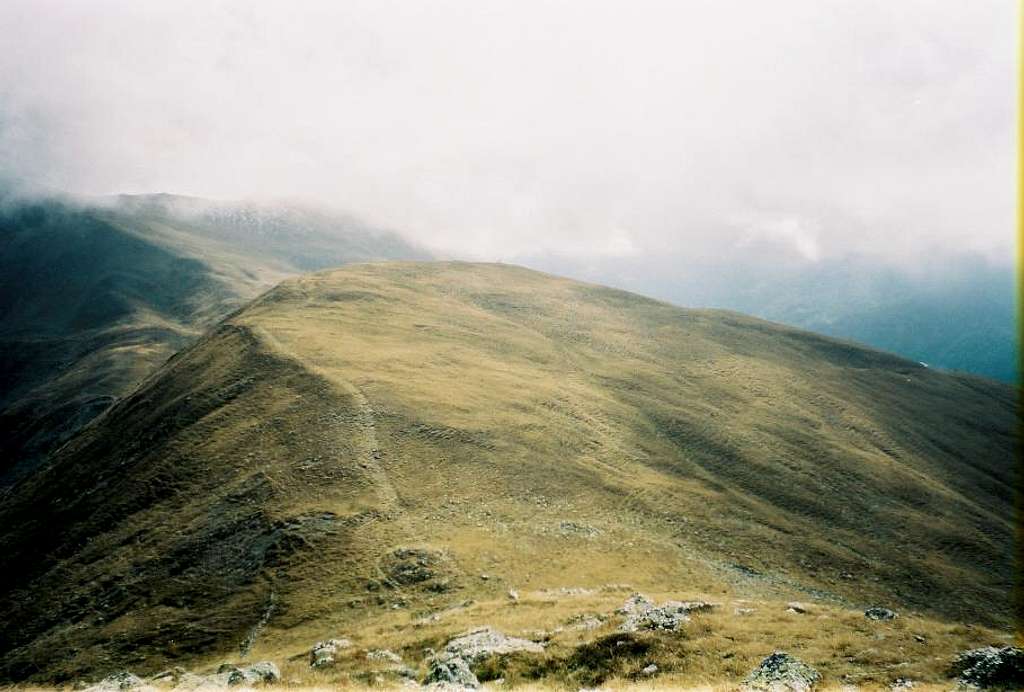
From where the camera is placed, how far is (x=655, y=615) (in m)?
26.5

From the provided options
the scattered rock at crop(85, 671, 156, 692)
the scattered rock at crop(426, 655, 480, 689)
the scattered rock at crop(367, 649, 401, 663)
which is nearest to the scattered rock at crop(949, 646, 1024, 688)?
the scattered rock at crop(426, 655, 480, 689)

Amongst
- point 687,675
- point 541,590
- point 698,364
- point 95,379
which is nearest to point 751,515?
point 541,590

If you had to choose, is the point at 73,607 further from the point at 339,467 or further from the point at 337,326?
the point at 337,326

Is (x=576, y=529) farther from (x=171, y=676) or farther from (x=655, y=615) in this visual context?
(x=171, y=676)

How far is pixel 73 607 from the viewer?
52.1m

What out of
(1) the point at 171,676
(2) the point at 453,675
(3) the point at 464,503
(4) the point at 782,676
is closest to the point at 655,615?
(4) the point at 782,676

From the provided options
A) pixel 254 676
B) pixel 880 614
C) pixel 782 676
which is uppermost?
pixel 782 676

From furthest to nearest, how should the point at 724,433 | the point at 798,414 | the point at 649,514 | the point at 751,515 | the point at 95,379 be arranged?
the point at 95,379 → the point at 798,414 → the point at 724,433 → the point at 751,515 → the point at 649,514

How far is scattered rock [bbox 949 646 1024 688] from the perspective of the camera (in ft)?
58.2

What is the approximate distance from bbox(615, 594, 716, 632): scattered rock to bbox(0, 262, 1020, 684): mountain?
1595mm

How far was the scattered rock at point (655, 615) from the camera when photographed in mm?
25059

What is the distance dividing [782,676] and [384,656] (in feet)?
61.0

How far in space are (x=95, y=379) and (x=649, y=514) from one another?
677ft

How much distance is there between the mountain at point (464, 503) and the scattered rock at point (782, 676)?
6.41ft
